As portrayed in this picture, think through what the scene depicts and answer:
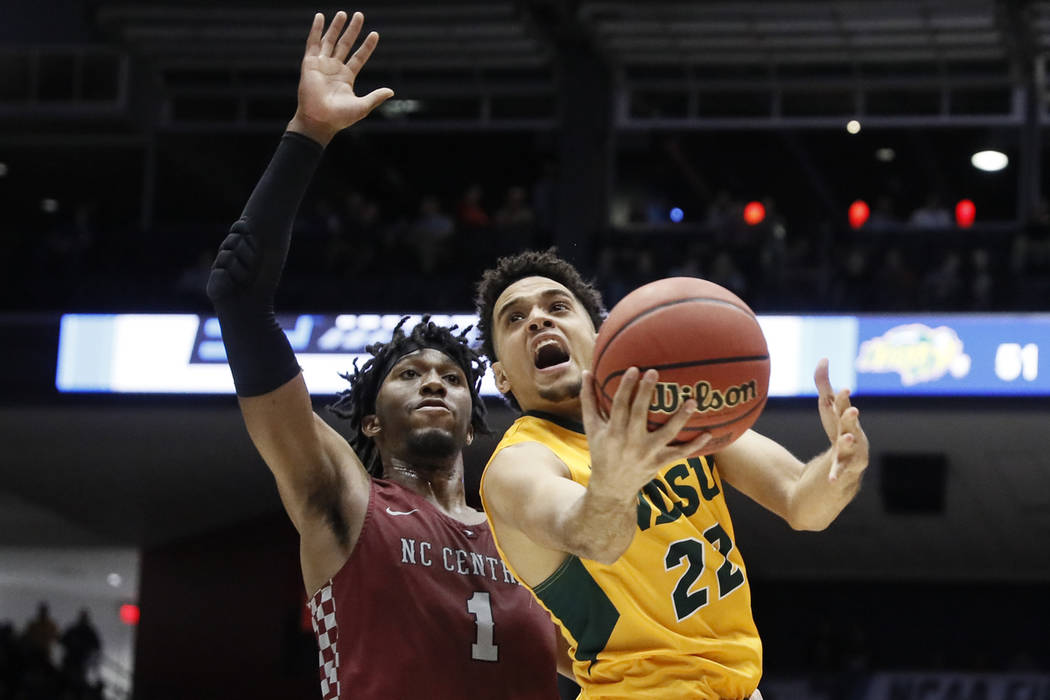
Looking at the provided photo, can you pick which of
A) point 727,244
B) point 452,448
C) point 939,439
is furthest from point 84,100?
point 452,448

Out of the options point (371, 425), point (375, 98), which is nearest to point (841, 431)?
point (375, 98)

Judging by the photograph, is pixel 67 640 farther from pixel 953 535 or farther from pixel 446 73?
pixel 953 535

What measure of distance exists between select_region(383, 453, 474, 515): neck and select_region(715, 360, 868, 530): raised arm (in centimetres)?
120

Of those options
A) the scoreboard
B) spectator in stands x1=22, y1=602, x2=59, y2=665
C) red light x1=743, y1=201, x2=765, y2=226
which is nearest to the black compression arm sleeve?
the scoreboard

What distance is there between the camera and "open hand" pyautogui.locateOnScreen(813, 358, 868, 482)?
3.72 metres

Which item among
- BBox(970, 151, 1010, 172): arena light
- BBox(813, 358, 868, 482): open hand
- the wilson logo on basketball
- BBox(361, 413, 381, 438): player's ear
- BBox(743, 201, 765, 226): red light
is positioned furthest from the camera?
BBox(970, 151, 1010, 172): arena light

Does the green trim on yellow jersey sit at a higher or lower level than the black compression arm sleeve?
lower

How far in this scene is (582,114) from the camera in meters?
19.2

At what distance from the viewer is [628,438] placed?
10.1 ft

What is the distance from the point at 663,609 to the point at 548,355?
2.57 feet

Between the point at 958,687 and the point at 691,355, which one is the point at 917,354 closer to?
the point at 958,687

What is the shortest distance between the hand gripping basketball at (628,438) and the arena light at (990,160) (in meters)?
18.7

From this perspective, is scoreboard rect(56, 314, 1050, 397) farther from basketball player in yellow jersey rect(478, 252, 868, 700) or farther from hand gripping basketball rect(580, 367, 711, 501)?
hand gripping basketball rect(580, 367, 711, 501)

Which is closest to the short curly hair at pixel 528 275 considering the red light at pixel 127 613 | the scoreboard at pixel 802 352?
the scoreboard at pixel 802 352
